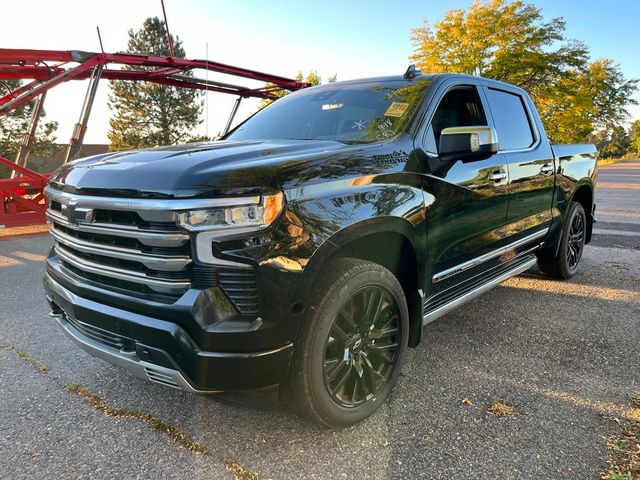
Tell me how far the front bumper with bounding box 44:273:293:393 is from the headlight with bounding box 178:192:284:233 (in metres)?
0.45

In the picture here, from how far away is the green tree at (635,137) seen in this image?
81.7m

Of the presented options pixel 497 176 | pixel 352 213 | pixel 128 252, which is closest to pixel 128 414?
pixel 128 252

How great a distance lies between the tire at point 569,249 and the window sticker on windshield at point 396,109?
281 centimetres

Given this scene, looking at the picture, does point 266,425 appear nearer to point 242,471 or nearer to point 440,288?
point 242,471

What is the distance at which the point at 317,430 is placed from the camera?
2514 millimetres

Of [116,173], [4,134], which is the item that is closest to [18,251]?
[116,173]

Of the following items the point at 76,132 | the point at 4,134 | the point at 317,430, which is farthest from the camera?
the point at 4,134

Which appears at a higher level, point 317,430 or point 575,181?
point 575,181

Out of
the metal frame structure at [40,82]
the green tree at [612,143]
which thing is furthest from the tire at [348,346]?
the green tree at [612,143]

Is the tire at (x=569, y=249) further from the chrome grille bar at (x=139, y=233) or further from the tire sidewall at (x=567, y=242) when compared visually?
the chrome grille bar at (x=139, y=233)

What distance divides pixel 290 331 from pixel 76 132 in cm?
845

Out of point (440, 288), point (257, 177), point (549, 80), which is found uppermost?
point (549, 80)

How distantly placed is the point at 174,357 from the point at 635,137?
105 m

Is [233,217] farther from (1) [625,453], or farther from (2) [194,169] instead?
(1) [625,453]
